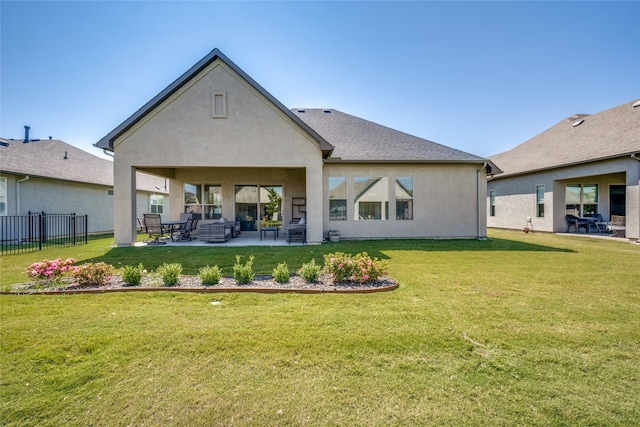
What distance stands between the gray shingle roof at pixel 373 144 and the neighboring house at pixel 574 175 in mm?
6230

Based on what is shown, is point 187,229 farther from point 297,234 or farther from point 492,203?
point 492,203

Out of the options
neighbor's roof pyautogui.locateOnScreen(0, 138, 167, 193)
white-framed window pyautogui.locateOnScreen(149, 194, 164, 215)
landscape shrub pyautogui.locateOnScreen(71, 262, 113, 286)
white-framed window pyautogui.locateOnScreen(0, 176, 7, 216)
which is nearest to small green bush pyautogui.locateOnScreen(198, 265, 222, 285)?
landscape shrub pyautogui.locateOnScreen(71, 262, 113, 286)

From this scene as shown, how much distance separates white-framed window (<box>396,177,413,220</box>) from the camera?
12680mm

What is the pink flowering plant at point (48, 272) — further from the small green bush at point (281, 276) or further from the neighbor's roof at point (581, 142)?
the neighbor's roof at point (581, 142)

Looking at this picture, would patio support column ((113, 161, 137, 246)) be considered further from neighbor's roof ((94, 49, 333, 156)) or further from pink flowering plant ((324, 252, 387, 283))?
pink flowering plant ((324, 252, 387, 283))

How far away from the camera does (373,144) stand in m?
13.4

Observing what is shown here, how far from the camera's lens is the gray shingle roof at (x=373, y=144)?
12.4m

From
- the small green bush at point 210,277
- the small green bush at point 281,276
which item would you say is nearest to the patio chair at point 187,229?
the small green bush at point 210,277

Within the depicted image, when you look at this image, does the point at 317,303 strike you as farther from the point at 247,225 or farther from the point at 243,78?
the point at 247,225

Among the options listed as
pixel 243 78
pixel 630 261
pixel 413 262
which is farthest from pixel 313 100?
pixel 630 261

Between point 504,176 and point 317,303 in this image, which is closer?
point 317,303

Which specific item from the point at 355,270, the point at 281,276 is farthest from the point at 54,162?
the point at 355,270

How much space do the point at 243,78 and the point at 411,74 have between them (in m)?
8.22

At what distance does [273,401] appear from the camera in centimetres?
226
